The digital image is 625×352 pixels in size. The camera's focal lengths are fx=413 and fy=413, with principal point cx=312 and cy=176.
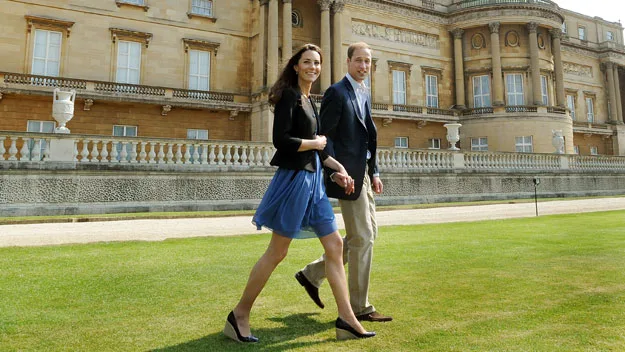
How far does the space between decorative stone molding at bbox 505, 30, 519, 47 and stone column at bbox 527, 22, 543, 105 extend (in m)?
0.90

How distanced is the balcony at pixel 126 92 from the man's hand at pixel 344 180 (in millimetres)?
20716

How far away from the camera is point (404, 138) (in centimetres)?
2873

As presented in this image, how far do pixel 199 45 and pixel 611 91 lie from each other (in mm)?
37403

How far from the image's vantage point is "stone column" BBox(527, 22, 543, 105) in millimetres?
29281

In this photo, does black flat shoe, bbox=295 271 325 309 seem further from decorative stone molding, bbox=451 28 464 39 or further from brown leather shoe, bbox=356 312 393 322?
decorative stone molding, bbox=451 28 464 39

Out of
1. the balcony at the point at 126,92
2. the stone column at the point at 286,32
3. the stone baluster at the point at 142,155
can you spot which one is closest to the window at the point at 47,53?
the balcony at the point at 126,92

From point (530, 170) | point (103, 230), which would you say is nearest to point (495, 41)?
point (530, 170)

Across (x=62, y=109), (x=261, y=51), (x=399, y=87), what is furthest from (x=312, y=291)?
(x=399, y=87)

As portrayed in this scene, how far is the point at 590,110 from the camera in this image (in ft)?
126

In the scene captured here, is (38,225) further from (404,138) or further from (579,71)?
(579,71)

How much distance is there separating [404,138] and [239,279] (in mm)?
25518

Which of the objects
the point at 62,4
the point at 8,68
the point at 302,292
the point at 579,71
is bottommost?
the point at 302,292

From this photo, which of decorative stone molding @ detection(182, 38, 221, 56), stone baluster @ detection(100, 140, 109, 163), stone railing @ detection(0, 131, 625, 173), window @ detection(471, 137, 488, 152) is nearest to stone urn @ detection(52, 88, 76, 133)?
stone railing @ detection(0, 131, 625, 173)

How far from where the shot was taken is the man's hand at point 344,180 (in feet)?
10.3
